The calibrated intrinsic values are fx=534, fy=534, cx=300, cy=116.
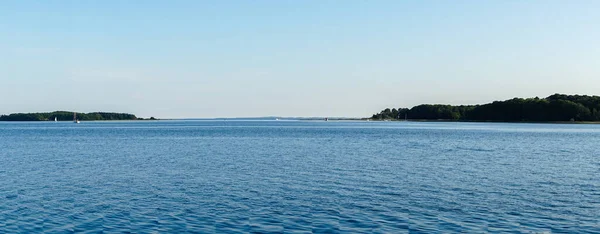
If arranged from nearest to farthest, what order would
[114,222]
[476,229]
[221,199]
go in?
[476,229], [114,222], [221,199]

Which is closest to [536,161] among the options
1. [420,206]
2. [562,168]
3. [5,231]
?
[562,168]

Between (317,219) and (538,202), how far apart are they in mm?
11097

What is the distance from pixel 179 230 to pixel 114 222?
325cm

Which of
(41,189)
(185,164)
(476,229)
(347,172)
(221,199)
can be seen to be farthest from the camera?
(185,164)

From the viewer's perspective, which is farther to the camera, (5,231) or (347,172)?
(347,172)

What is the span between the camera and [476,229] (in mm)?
19391

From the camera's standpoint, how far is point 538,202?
24.9m

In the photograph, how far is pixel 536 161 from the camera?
47.5 metres

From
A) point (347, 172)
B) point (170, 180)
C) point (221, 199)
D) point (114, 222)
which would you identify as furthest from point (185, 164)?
point (114, 222)

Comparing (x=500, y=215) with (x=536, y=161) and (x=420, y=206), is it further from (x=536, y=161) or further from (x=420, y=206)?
(x=536, y=161)

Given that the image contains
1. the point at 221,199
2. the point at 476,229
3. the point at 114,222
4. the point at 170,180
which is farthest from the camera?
the point at 170,180

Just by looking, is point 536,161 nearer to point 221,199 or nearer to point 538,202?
point 538,202

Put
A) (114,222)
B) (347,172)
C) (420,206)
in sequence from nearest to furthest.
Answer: (114,222) → (420,206) → (347,172)

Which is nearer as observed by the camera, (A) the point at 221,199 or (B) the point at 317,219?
Answer: (B) the point at 317,219
